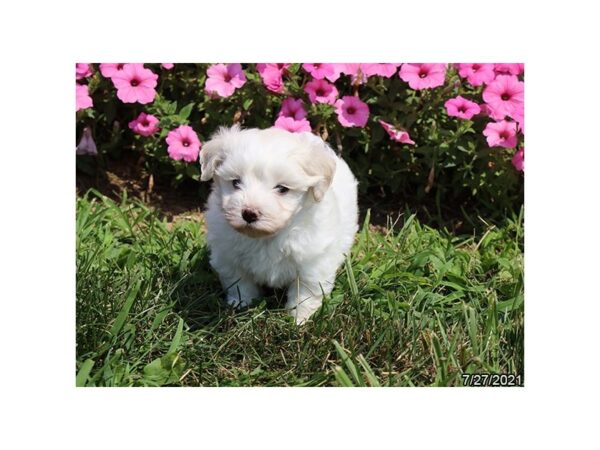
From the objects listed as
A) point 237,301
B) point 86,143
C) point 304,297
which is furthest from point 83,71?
point 304,297

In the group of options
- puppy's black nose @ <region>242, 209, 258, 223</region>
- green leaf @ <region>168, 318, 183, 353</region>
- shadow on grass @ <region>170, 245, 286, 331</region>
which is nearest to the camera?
puppy's black nose @ <region>242, 209, 258, 223</region>

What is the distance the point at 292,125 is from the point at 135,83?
967 millimetres

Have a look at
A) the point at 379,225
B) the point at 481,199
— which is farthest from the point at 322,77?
the point at 481,199

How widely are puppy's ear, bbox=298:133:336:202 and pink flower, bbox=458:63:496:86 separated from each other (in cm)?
136

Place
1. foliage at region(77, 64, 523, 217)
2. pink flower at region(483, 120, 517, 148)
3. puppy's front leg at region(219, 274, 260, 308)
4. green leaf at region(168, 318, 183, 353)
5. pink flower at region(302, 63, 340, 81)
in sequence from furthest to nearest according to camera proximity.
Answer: foliage at region(77, 64, 523, 217) → pink flower at region(483, 120, 517, 148) → pink flower at region(302, 63, 340, 81) → puppy's front leg at region(219, 274, 260, 308) → green leaf at region(168, 318, 183, 353)

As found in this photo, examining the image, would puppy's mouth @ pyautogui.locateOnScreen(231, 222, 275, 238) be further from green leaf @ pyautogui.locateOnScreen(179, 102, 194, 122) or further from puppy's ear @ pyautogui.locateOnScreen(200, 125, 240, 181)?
green leaf @ pyautogui.locateOnScreen(179, 102, 194, 122)

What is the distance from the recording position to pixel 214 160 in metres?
3.06

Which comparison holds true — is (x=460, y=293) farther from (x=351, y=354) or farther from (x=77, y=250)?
(x=77, y=250)

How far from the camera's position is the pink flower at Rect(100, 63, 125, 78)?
3947mm

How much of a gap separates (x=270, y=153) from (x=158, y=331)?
1013mm

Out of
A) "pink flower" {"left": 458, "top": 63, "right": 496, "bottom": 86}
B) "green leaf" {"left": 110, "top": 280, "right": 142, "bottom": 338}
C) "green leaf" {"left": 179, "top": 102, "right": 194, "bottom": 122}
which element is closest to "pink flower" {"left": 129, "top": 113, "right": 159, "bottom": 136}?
"green leaf" {"left": 179, "top": 102, "right": 194, "bottom": 122}

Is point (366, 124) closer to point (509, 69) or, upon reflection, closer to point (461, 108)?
point (461, 108)

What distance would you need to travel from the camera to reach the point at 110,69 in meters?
3.99

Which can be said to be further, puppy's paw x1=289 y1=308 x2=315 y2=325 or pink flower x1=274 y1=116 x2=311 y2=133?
pink flower x1=274 y1=116 x2=311 y2=133
